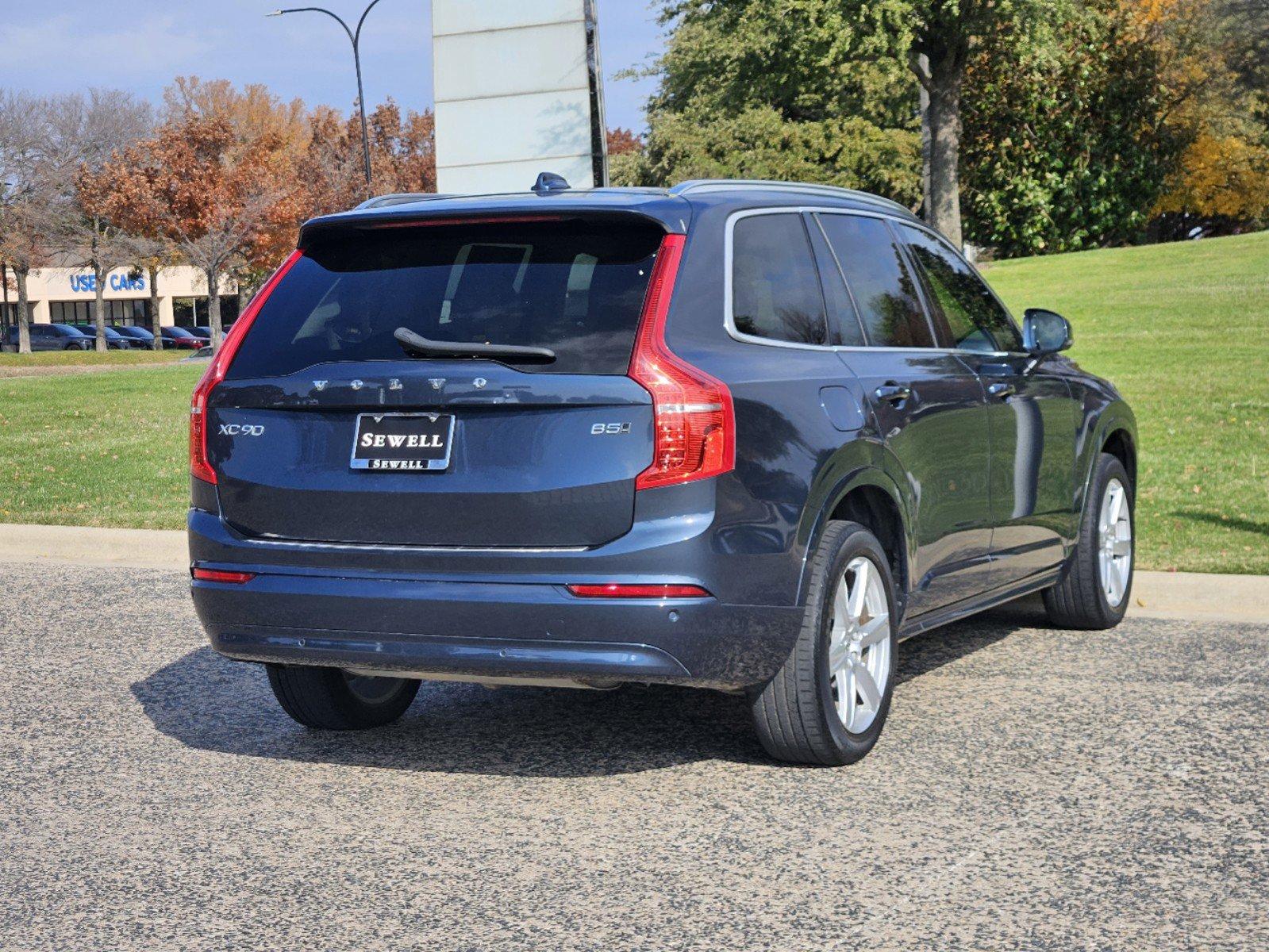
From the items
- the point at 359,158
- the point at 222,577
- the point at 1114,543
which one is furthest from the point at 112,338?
the point at 222,577

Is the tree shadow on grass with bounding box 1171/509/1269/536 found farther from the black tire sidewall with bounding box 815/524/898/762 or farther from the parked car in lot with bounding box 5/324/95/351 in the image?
the parked car in lot with bounding box 5/324/95/351

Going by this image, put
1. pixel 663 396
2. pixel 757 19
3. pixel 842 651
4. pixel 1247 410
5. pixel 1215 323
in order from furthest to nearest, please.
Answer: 1. pixel 757 19
2. pixel 1215 323
3. pixel 1247 410
4. pixel 842 651
5. pixel 663 396

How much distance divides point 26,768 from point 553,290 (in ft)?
8.24

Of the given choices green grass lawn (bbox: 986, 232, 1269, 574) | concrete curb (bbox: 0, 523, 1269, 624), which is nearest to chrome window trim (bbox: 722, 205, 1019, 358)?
concrete curb (bbox: 0, 523, 1269, 624)

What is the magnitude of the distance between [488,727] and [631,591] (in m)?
1.67

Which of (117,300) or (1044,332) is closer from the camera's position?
(1044,332)

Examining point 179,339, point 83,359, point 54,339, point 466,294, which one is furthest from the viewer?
point 54,339

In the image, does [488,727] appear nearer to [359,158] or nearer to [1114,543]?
[1114,543]

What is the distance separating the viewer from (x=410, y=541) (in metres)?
4.97

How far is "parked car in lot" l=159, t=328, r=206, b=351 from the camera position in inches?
2955

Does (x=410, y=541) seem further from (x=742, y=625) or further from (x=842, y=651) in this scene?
(x=842, y=651)

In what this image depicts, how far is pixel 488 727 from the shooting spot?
620 cm

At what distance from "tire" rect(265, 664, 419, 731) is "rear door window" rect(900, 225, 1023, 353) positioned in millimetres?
2602

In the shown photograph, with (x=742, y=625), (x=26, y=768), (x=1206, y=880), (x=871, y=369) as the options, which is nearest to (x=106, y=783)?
(x=26, y=768)
